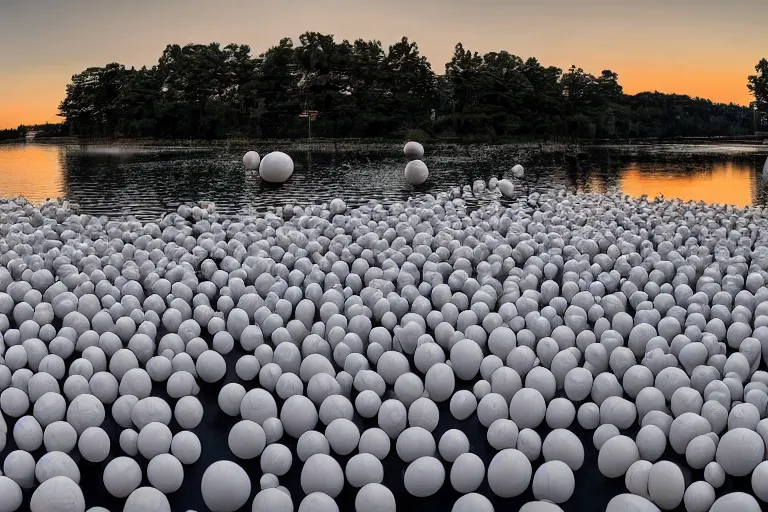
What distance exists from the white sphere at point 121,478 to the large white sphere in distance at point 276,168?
18.0 ft

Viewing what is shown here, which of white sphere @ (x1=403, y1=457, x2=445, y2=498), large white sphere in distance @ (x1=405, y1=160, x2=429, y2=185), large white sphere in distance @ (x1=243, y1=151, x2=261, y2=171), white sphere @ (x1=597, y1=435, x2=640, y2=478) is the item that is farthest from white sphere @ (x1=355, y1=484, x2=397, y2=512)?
large white sphere in distance @ (x1=243, y1=151, x2=261, y2=171)

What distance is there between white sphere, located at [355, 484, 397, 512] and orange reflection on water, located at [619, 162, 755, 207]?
16.3ft

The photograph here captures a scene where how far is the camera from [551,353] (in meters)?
2.52

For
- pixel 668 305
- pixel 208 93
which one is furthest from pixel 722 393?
pixel 208 93

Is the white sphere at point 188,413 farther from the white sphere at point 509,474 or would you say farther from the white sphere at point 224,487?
the white sphere at point 509,474

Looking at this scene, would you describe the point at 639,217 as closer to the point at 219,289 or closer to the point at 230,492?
the point at 219,289

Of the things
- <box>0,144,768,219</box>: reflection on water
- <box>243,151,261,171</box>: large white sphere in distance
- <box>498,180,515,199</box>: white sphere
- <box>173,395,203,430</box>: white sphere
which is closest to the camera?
<box>173,395,203,430</box>: white sphere

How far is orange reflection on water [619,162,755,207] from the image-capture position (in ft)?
21.3

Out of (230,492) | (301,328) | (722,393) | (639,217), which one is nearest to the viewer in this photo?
(230,492)

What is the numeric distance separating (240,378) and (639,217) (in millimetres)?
3347

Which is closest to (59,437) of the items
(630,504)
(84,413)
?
(84,413)

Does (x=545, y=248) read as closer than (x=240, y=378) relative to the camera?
No

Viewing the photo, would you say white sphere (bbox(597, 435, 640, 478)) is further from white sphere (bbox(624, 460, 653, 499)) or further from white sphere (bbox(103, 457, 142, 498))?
Answer: white sphere (bbox(103, 457, 142, 498))

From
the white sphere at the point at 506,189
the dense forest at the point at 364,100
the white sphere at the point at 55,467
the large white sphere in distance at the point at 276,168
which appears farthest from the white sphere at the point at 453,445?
the dense forest at the point at 364,100
